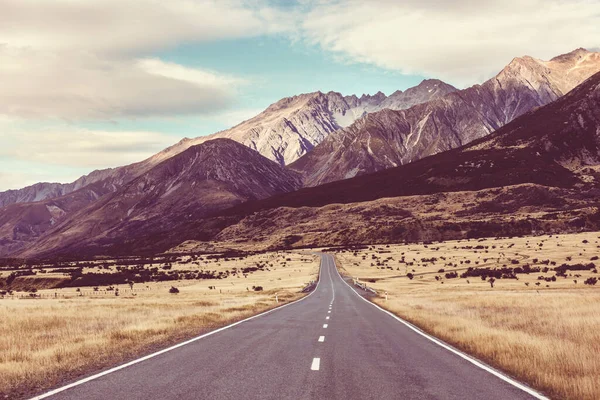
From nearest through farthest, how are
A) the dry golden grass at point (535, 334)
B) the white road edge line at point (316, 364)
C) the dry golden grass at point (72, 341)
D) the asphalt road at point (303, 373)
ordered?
the asphalt road at point (303, 373) → the dry golden grass at point (535, 334) → the dry golden grass at point (72, 341) → the white road edge line at point (316, 364)

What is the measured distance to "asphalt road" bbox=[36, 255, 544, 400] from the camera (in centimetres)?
946

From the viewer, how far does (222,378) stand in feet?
35.1

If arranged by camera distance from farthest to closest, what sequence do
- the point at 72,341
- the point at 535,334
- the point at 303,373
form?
the point at 535,334 → the point at 72,341 → the point at 303,373

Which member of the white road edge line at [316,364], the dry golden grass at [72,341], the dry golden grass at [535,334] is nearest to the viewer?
the dry golden grass at [535,334]

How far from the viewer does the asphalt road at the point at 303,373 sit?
31.0 feet

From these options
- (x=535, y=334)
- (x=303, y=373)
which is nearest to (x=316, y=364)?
(x=303, y=373)

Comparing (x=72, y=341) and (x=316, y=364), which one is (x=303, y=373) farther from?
(x=72, y=341)

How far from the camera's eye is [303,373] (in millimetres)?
11320

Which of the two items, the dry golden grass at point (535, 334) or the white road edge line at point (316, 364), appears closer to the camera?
the dry golden grass at point (535, 334)

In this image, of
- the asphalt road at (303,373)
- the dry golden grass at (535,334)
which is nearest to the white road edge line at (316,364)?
the asphalt road at (303,373)

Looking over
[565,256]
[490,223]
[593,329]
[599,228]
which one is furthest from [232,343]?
[490,223]

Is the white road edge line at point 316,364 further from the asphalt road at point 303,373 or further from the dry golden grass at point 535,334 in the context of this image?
the dry golden grass at point 535,334

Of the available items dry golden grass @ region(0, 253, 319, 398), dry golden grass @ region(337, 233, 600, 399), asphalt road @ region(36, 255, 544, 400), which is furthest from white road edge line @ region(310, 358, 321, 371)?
dry golden grass @ region(0, 253, 319, 398)

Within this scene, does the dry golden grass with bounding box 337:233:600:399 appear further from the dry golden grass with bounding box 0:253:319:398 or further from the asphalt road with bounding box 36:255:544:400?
the dry golden grass with bounding box 0:253:319:398
